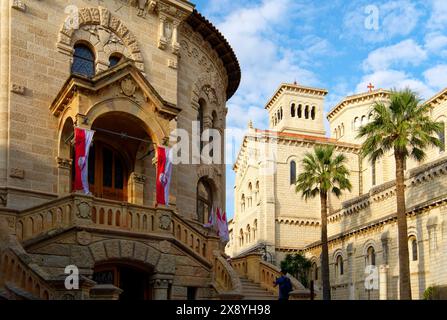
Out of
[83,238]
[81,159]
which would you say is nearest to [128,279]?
[83,238]

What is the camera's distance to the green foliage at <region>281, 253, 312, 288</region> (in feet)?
208

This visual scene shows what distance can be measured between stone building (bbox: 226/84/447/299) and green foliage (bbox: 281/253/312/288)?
1.64m

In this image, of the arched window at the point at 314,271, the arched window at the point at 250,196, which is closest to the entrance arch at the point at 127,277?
the arched window at the point at 314,271

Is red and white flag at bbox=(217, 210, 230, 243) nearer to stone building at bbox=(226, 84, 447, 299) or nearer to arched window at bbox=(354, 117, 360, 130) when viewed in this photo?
stone building at bbox=(226, 84, 447, 299)

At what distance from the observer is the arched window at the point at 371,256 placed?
53022 mm

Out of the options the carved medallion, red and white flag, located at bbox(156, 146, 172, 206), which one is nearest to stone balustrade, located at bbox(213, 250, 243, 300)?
red and white flag, located at bbox(156, 146, 172, 206)

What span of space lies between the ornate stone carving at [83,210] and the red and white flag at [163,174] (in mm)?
3431

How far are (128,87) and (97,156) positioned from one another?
3.61m

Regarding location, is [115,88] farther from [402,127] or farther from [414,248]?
[414,248]

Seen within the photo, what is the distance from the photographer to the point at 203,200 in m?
31.0

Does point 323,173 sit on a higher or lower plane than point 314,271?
higher

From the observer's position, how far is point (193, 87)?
29.4m

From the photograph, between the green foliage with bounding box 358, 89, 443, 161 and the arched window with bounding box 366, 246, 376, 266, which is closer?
the green foliage with bounding box 358, 89, 443, 161
